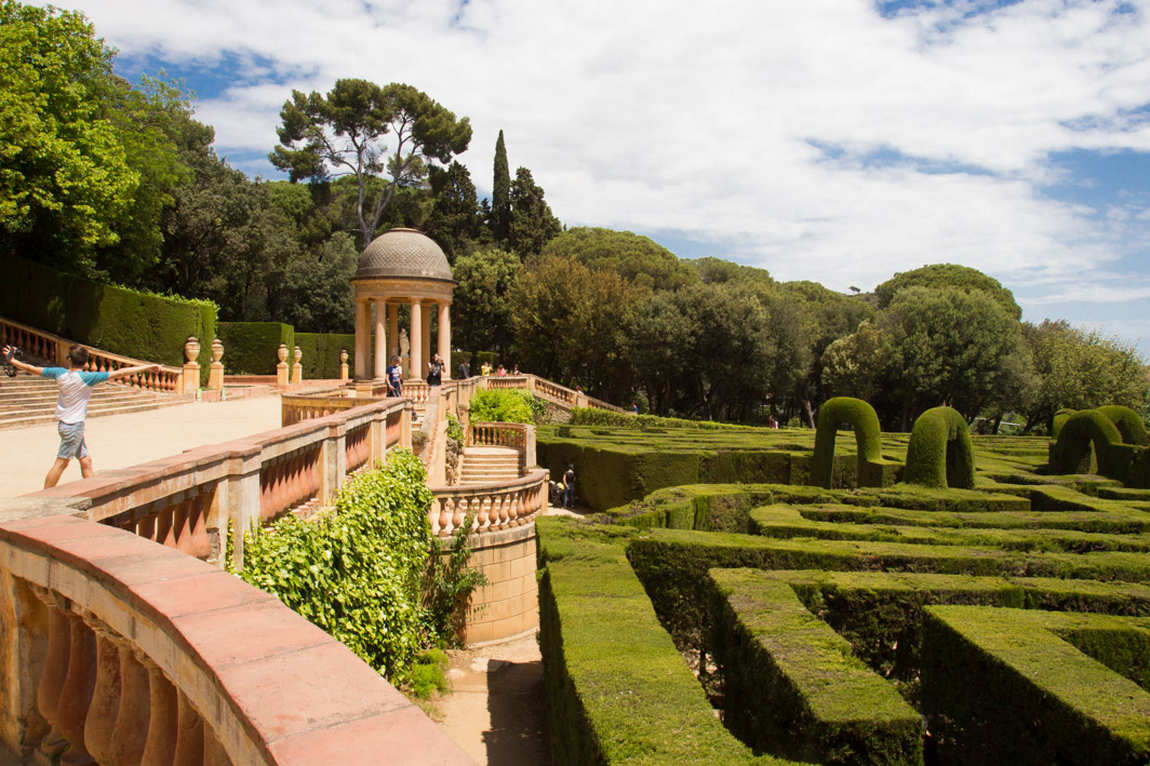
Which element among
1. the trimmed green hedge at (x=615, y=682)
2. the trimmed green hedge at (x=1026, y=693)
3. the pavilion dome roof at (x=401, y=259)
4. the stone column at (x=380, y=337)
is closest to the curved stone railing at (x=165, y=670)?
the trimmed green hedge at (x=615, y=682)

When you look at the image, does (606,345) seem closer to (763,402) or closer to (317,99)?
(763,402)

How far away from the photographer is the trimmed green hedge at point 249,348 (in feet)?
135

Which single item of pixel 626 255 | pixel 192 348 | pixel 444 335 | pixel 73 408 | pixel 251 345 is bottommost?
pixel 73 408

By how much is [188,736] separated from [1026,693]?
6.27 metres

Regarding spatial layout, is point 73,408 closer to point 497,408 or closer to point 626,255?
point 497,408

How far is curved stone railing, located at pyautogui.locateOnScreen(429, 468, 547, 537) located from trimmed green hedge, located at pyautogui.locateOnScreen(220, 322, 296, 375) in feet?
103

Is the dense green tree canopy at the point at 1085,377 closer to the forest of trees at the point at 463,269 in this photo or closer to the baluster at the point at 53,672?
the forest of trees at the point at 463,269

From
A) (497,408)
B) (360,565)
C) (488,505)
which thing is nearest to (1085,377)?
(497,408)

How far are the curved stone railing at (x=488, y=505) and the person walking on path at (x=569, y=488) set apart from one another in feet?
33.3

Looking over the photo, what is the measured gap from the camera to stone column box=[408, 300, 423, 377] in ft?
110

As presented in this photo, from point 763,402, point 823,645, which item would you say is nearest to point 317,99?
point 763,402

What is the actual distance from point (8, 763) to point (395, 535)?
21.5 ft

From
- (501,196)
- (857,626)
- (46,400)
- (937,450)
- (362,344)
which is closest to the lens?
(857,626)

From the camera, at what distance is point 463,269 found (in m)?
56.4
